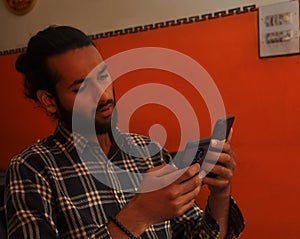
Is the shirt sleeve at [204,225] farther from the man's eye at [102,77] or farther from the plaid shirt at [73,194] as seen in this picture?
the man's eye at [102,77]

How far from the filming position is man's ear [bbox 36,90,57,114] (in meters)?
1.02

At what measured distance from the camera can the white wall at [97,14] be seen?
1.40 metres

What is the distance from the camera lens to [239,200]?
53.5 inches

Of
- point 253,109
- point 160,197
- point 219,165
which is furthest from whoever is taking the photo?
point 253,109

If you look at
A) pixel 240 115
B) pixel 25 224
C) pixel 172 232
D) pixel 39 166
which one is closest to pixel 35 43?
pixel 39 166

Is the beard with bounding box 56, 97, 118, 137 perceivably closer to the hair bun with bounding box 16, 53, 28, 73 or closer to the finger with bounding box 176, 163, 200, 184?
the hair bun with bounding box 16, 53, 28, 73

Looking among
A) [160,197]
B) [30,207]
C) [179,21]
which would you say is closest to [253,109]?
[179,21]

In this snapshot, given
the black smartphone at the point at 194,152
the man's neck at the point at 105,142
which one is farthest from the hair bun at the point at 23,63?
the black smartphone at the point at 194,152

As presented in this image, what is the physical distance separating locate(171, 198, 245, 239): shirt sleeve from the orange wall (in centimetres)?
34

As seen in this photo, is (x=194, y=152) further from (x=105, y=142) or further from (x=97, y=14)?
(x=97, y=14)

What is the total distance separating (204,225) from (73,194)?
35 cm

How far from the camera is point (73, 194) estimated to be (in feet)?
2.86

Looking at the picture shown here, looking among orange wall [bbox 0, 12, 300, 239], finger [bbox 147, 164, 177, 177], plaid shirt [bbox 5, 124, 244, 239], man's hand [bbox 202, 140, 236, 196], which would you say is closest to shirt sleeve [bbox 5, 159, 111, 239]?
plaid shirt [bbox 5, 124, 244, 239]

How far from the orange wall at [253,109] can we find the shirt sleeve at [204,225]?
1.11 ft
